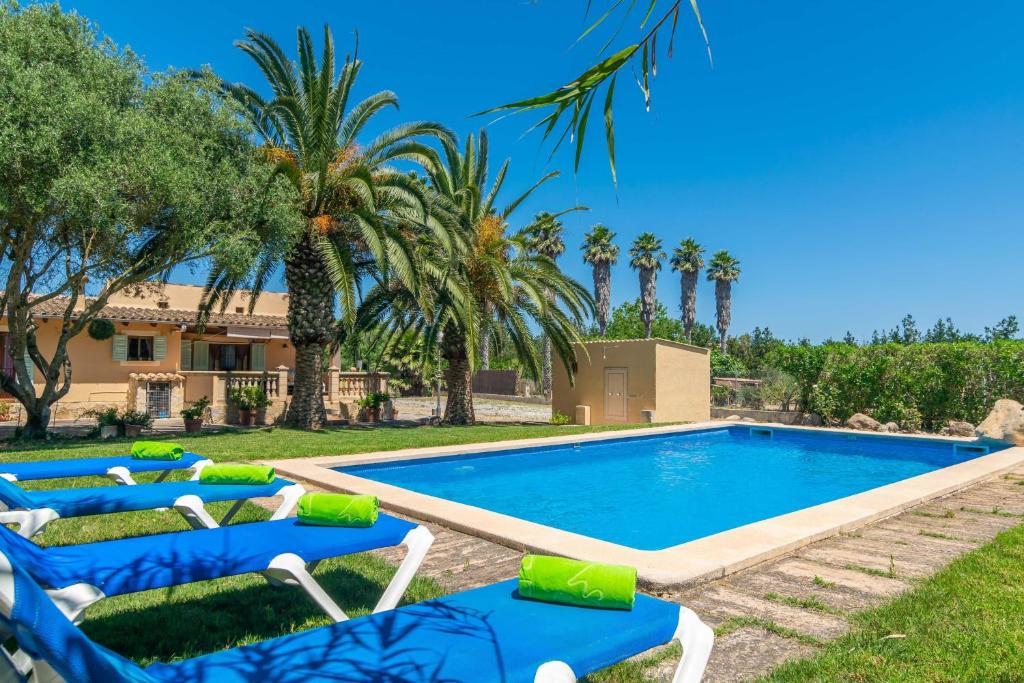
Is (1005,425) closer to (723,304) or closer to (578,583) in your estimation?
(578,583)

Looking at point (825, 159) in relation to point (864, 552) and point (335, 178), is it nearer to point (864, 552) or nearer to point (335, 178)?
point (335, 178)

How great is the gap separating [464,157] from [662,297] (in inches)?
1608

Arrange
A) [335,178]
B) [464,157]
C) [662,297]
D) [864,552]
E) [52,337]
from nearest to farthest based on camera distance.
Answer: [864,552], [335,178], [464,157], [52,337], [662,297]

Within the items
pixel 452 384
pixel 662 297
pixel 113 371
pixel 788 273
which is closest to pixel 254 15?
pixel 452 384

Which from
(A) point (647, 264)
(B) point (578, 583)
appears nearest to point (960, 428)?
(B) point (578, 583)

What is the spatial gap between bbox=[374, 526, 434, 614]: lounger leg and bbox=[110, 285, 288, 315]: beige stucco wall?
2189 centimetres

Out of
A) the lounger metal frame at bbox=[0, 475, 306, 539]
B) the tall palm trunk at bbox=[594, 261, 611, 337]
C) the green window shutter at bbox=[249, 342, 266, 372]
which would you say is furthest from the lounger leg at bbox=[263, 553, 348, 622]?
the tall palm trunk at bbox=[594, 261, 611, 337]

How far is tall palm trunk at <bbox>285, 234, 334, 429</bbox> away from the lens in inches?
662

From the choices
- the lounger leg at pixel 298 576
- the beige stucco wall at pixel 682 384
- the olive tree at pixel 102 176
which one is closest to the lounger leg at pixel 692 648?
the lounger leg at pixel 298 576

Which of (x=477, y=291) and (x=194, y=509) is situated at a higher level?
(x=477, y=291)

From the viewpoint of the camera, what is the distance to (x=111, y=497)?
5.00m

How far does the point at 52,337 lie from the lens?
21.4 metres

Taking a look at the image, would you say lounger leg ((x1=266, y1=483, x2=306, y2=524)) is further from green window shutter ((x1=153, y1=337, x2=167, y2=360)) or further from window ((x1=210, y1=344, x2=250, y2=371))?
window ((x1=210, y1=344, x2=250, y2=371))

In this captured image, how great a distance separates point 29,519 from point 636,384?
765 inches
